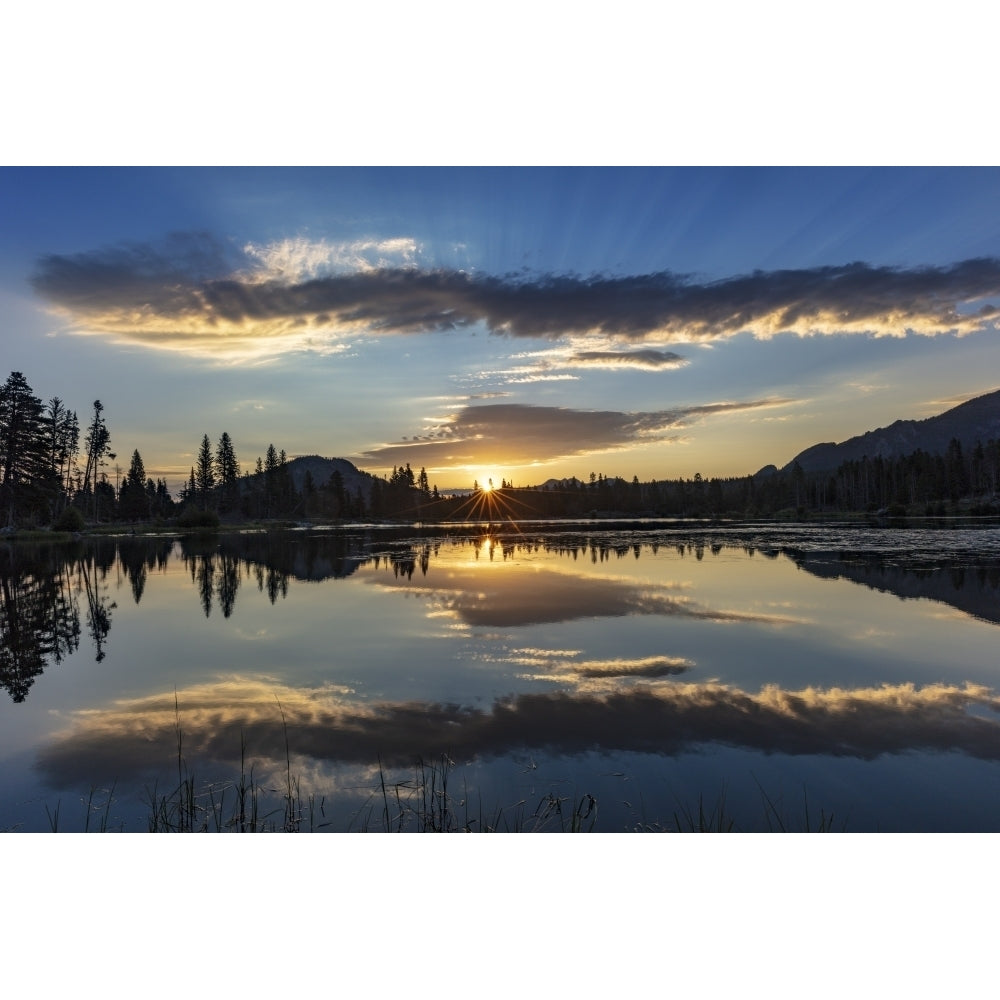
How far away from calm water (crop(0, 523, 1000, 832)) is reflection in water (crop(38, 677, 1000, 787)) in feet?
0.16

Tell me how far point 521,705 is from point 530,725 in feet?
3.12

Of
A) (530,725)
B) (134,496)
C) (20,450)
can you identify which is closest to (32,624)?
(530,725)

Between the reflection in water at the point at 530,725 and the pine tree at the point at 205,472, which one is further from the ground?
the pine tree at the point at 205,472

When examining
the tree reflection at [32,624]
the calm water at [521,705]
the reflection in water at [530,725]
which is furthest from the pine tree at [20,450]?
the reflection in water at [530,725]

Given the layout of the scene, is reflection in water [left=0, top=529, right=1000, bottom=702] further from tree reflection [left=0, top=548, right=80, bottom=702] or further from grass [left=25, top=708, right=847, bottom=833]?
grass [left=25, top=708, right=847, bottom=833]

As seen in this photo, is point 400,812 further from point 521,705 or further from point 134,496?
point 134,496

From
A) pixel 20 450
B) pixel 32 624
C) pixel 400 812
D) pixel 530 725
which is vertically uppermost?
pixel 20 450

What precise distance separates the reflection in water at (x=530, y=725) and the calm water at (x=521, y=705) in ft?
0.16

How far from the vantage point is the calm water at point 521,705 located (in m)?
7.21

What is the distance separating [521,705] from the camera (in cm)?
1034

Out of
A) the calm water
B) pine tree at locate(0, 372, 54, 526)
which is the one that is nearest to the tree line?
pine tree at locate(0, 372, 54, 526)

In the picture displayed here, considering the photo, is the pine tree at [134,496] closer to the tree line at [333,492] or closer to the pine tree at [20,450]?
the tree line at [333,492]

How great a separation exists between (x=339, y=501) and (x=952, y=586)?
12089 cm

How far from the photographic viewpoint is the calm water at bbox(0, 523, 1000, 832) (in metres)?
7.21
